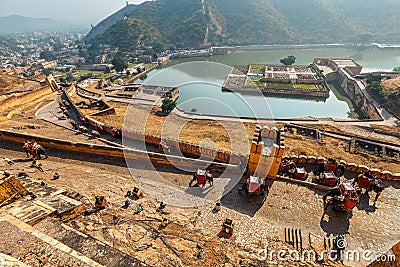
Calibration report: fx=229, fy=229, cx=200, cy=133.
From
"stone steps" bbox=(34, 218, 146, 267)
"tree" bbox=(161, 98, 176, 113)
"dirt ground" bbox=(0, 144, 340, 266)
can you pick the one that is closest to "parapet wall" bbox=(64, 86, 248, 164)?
"dirt ground" bbox=(0, 144, 340, 266)

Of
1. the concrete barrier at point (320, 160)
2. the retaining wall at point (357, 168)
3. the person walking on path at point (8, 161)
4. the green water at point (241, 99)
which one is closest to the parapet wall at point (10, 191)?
the person walking on path at point (8, 161)

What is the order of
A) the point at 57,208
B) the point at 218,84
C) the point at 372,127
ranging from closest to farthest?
the point at 57,208 < the point at 372,127 < the point at 218,84

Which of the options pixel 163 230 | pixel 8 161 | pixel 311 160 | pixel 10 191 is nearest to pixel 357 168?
pixel 311 160

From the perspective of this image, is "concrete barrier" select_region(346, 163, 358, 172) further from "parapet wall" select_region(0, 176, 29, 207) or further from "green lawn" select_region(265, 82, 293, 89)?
"green lawn" select_region(265, 82, 293, 89)

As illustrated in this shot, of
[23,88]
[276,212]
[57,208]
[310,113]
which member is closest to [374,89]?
[310,113]

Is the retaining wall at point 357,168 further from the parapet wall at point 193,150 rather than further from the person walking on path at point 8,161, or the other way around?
the person walking on path at point 8,161

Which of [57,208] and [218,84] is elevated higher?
[57,208]

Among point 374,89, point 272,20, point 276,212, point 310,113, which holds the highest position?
point 272,20

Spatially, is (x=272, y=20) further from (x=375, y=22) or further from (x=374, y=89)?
(x=374, y=89)
